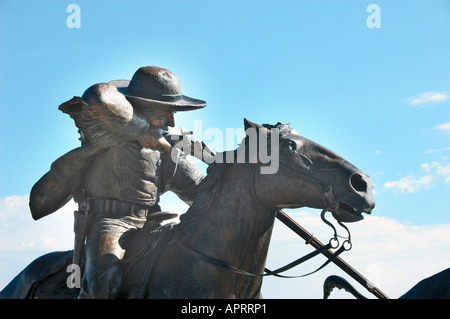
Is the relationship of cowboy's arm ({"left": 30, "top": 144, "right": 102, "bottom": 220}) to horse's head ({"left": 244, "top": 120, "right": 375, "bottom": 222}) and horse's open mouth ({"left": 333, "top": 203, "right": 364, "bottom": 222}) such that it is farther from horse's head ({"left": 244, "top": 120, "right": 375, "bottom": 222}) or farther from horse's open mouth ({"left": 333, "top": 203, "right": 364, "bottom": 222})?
horse's open mouth ({"left": 333, "top": 203, "right": 364, "bottom": 222})

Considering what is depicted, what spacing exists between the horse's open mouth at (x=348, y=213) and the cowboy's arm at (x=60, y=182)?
291 centimetres

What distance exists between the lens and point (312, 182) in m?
6.00

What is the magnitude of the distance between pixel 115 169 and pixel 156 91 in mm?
997

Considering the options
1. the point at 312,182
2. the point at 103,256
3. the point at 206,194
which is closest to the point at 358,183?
the point at 312,182

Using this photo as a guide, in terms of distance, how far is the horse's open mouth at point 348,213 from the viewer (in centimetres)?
595

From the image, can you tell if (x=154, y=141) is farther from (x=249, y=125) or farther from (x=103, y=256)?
(x=103, y=256)

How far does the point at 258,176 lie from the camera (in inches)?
241

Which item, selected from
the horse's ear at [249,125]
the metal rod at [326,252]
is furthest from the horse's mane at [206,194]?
the metal rod at [326,252]

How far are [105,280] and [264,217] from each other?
1.72 metres

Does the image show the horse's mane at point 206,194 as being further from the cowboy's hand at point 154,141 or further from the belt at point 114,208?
the belt at point 114,208
